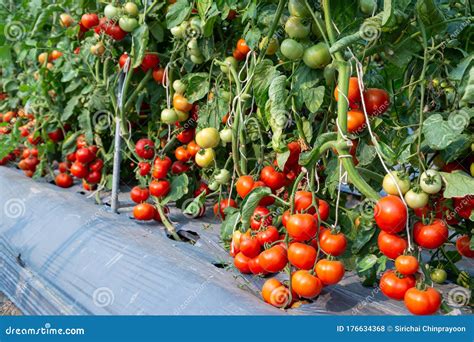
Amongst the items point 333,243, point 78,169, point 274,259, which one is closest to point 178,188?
point 78,169

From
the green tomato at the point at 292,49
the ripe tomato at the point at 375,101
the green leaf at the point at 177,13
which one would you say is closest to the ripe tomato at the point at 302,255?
the ripe tomato at the point at 375,101

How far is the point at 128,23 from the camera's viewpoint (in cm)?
181

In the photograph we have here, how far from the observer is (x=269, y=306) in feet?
4.02

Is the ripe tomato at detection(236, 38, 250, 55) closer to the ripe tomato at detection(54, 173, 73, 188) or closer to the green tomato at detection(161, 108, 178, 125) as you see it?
the green tomato at detection(161, 108, 178, 125)

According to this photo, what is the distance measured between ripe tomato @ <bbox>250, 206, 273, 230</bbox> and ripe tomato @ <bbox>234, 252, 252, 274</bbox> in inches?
3.4

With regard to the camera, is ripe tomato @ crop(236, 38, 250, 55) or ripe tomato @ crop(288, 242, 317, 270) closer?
ripe tomato @ crop(288, 242, 317, 270)

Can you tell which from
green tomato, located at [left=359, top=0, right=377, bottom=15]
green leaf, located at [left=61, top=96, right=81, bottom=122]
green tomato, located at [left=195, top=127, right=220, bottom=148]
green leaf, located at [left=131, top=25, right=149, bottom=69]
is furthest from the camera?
green leaf, located at [left=61, top=96, right=81, bottom=122]

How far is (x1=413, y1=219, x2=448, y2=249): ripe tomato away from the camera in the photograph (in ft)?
3.31

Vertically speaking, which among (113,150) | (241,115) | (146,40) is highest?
(146,40)

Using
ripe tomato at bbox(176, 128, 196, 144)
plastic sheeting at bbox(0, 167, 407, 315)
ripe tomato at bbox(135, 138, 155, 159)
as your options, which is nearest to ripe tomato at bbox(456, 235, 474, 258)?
plastic sheeting at bbox(0, 167, 407, 315)

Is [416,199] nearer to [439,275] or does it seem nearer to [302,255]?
[302,255]

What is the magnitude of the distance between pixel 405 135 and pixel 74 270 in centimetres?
106

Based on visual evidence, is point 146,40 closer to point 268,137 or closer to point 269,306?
point 268,137

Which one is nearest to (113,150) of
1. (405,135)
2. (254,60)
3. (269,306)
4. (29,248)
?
(29,248)
